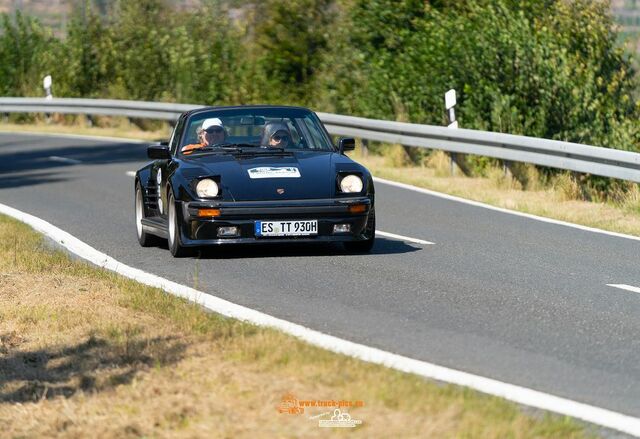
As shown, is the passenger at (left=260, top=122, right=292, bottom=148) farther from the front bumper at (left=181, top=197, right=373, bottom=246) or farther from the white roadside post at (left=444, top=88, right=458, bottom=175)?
the white roadside post at (left=444, top=88, right=458, bottom=175)

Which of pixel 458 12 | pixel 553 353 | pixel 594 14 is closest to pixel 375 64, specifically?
pixel 458 12

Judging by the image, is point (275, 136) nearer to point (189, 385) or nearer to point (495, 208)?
point (495, 208)

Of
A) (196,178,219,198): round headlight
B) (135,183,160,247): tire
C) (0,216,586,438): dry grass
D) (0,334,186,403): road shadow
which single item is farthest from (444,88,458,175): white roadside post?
(0,334,186,403): road shadow

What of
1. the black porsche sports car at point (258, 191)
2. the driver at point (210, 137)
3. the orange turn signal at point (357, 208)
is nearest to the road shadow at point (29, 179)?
the driver at point (210, 137)

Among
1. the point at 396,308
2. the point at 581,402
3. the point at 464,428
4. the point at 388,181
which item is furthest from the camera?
the point at 388,181

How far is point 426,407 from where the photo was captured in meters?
5.85

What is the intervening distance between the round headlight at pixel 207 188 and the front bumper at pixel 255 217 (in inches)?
3.3

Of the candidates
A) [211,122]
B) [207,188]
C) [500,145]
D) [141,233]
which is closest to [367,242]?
[207,188]

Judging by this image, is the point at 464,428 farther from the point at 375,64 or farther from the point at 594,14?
the point at 375,64

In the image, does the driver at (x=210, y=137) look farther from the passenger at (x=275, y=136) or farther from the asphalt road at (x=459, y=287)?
the asphalt road at (x=459, y=287)

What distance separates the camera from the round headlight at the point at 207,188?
37.4 ft

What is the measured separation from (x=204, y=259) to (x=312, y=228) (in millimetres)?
983

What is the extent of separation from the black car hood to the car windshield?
51 centimetres

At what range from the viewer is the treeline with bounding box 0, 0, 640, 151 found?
2014cm
